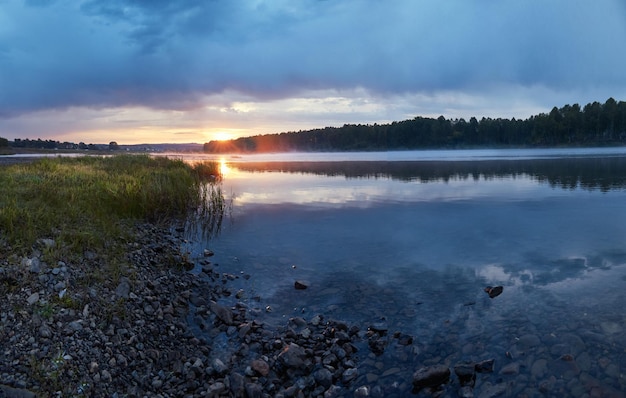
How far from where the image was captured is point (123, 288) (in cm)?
923

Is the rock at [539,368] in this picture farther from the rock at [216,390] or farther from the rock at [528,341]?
the rock at [216,390]

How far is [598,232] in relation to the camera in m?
17.7

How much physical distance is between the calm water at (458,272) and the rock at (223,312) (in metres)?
0.83

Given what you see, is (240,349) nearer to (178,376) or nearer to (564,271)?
(178,376)

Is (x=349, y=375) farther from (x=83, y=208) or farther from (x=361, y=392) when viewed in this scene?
(x=83, y=208)

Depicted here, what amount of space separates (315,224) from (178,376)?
46.6ft

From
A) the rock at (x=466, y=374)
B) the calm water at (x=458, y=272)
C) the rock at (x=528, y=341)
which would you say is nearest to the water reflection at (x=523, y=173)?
the calm water at (x=458, y=272)

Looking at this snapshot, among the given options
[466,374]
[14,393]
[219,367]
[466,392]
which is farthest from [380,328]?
[14,393]

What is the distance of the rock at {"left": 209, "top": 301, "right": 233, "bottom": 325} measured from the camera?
9.41 m

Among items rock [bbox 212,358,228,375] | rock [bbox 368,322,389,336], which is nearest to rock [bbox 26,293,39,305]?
rock [bbox 212,358,228,375]

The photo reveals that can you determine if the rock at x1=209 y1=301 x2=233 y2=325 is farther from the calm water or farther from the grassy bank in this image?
the grassy bank

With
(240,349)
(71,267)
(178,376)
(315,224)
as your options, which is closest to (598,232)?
(315,224)

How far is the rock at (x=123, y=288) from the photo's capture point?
8992mm

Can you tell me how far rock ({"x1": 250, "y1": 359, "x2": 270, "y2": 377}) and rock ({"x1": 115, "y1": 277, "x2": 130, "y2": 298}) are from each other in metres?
3.47
